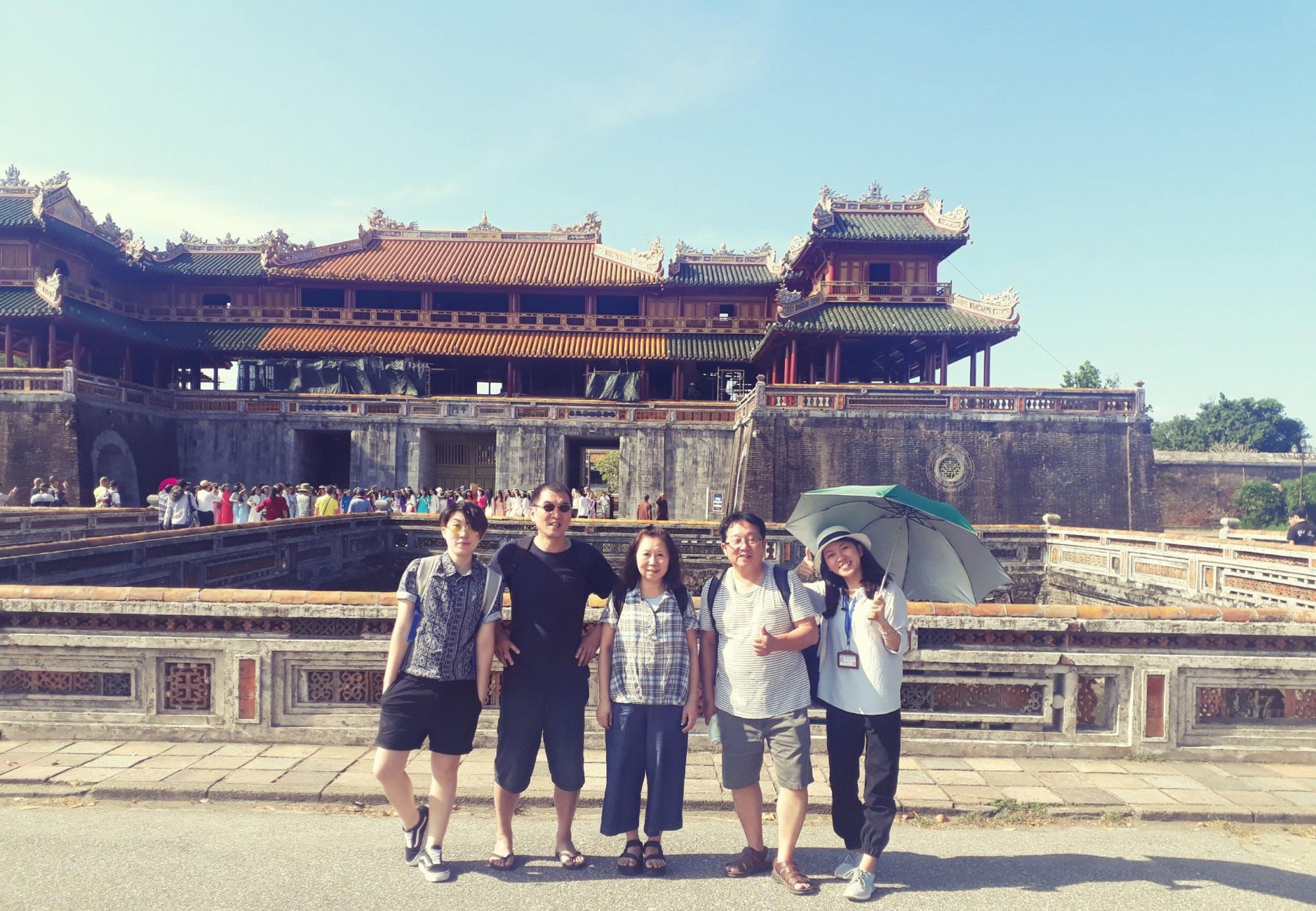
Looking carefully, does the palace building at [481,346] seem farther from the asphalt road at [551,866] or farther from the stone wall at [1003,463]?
the asphalt road at [551,866]

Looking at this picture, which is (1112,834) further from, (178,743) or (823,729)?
(178,743)

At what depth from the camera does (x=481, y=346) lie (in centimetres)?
2495

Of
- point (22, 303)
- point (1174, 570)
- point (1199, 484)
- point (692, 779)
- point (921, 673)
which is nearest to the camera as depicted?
point (692, 779)

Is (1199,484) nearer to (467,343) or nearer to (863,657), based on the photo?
(467,343)

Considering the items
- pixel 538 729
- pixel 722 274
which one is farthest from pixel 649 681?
pixel 722 274

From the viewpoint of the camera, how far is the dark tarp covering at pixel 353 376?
2458 centimetres

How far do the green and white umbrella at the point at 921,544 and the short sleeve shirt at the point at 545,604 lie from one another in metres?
1.22

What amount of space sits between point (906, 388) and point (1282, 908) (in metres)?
17.7

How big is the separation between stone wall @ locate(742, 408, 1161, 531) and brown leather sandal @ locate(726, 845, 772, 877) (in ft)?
55.4

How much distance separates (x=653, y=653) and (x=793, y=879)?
46.3 inches

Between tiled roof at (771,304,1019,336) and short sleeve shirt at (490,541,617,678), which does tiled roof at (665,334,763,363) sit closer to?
tiled roof at (771,304,1019,336)

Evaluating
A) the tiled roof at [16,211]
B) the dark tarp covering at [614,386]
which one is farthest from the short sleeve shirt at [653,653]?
the tiled roof at [16,211]

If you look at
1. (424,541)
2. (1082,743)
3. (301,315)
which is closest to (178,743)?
(1082,743)

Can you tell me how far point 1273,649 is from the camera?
491 cm
